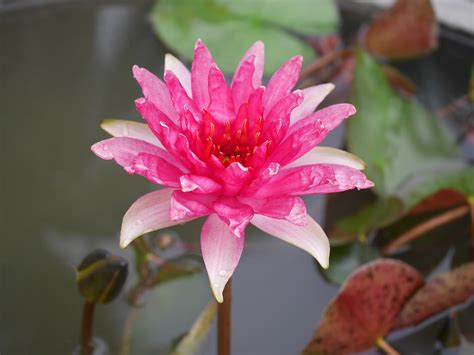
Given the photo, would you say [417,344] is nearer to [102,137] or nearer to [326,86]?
[326,86]

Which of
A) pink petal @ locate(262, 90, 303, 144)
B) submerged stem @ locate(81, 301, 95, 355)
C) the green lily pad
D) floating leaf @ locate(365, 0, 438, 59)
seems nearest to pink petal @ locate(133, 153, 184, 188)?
pink petal @ locate(262, 90, 303, 144)

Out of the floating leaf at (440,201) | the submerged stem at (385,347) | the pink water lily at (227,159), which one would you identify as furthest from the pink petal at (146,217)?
the floating leaf at (440,201)

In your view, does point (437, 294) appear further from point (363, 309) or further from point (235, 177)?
point (235, 177)

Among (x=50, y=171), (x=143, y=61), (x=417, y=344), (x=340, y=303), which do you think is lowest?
(x=417, y=344)

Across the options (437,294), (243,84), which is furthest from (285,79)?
(437,294)

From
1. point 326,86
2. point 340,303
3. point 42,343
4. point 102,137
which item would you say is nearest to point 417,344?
point 340,303
